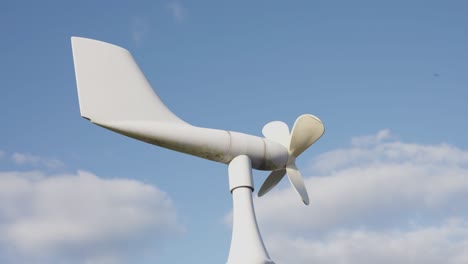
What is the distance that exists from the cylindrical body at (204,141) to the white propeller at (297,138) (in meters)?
0.58

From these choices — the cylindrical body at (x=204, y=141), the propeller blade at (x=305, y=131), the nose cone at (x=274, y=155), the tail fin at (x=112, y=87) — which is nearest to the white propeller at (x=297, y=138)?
the propeller blade at (x=305, y=131)

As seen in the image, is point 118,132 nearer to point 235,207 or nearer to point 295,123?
point 235,207

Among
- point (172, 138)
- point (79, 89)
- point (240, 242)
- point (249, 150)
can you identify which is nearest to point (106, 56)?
point (79, 89)

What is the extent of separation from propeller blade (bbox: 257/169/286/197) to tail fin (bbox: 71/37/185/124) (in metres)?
3.33

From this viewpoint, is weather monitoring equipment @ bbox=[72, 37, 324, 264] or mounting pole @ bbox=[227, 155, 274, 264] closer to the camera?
mounting pole @ bbox=[227, 155, 274, 264]

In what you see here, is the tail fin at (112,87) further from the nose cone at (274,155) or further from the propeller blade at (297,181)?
the propeller blade at (297,181)

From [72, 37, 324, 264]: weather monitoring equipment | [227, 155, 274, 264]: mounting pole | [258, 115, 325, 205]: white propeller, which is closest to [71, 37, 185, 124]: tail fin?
[72, 37, 324, 264]: weather monitoring equipment

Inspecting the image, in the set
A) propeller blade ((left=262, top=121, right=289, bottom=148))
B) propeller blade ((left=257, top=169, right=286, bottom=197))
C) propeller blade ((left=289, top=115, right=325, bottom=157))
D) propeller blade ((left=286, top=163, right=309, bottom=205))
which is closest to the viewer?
propeller blade ((left=289, top=115, right=325, bottom=157))

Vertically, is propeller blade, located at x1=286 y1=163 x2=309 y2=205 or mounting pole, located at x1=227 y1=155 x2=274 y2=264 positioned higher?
propeller blade, located at x1=286 y1=163 x2=309 y2=205

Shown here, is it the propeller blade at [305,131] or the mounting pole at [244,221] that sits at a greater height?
the propeller blade at [305,131]

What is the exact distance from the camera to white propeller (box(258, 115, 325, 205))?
15.6 metres

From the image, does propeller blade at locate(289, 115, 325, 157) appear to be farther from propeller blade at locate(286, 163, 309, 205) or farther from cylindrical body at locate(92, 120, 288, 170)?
cylindrical body at locate(92, 120, 288, 170)

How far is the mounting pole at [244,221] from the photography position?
44.1ft

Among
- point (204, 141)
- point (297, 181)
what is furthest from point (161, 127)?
point (297, 181)
